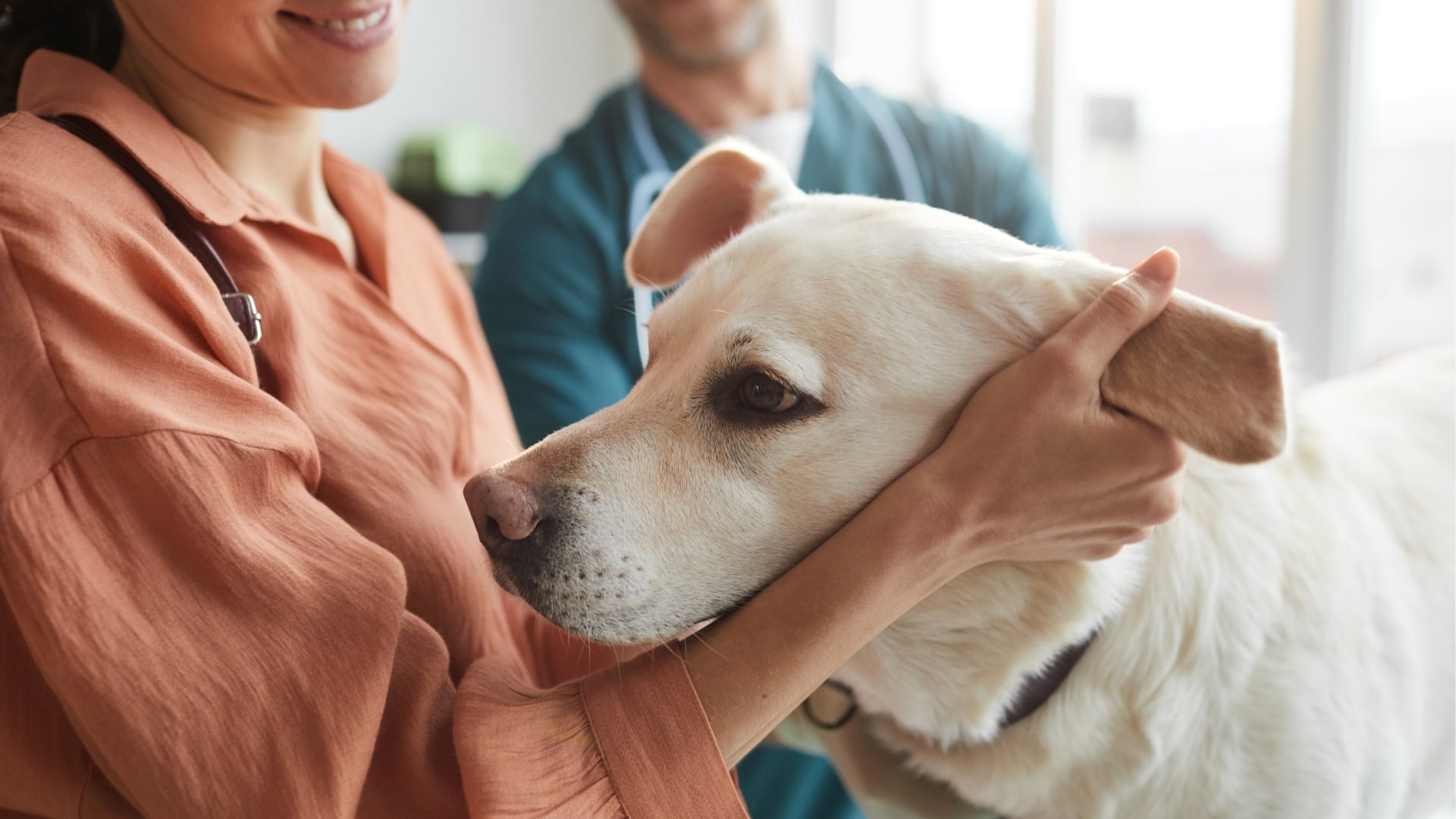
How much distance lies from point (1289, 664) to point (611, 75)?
13.6ft

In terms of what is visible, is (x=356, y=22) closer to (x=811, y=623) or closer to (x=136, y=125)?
(x=136, y=125)

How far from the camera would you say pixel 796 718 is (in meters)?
1.21

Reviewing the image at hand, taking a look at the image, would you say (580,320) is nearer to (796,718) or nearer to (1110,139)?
(796,718)

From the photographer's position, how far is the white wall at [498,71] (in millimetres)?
4211

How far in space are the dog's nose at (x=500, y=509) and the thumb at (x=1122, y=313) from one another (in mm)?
474

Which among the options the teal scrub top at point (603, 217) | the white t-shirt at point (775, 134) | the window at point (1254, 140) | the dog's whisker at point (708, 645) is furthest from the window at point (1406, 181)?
the dog's whisker at point (708, 645)

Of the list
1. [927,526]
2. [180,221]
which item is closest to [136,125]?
[180,221]

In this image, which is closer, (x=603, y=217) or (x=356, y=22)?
(x=356, y=22)

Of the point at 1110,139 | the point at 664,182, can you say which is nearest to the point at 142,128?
the point at 664,182

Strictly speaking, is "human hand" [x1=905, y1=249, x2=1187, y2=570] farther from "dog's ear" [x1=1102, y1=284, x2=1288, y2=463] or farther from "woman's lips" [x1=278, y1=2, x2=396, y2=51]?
"woman's lips" [x1=278, y1=2, x2=396, y2=51]

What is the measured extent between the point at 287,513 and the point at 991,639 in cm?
63

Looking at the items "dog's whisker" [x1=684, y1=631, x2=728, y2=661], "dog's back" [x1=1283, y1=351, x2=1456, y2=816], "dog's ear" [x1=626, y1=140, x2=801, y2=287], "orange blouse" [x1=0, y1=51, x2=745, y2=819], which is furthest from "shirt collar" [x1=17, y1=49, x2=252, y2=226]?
"dog's back" [x1=1283, y1=351, x2=1456, y2=816]

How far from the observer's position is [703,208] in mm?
1296

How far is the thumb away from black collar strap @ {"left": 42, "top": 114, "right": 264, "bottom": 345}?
0.70 m
